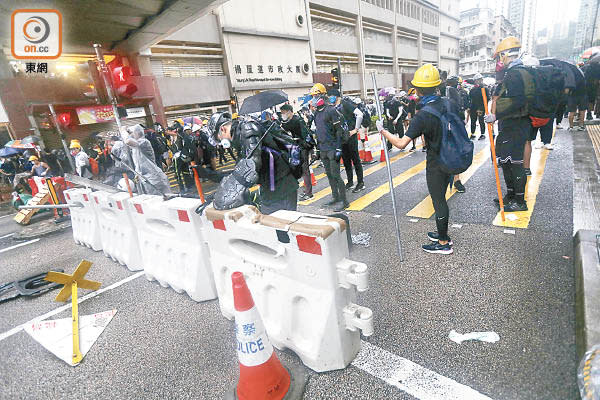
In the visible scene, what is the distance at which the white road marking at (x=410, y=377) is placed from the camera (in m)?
1.88

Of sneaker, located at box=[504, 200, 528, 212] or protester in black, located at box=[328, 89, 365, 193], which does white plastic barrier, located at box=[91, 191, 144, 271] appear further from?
sneaker, located at box=[504, 200, 528, 212]

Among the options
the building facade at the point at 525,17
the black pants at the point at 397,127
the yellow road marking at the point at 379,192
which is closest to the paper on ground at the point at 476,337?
the yellow road marking at the point at 379,192

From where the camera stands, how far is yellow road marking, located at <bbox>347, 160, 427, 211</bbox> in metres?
6.01

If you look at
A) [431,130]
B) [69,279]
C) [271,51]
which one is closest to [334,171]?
[431,130]

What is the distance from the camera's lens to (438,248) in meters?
3.70

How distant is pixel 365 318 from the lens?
2.02 m

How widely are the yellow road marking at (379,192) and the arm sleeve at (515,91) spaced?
2751mm

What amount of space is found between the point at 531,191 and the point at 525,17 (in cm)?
24148

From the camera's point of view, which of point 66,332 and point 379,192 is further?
point 379,192

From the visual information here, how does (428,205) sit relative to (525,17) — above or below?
below

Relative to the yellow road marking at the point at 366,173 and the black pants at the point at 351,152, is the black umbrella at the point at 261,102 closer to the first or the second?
the black pants at the point at 351,152

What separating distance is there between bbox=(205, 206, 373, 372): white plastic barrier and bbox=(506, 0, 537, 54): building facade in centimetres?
22476

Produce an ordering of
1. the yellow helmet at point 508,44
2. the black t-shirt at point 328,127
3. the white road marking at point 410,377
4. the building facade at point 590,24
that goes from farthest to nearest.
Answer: the building facade at point 590,24 → the black t-shirt at point 328,127 → the yellow helmet at point 508,44 → the white road marking at point 410,377

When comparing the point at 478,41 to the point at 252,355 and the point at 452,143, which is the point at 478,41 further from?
the point at 252,355
